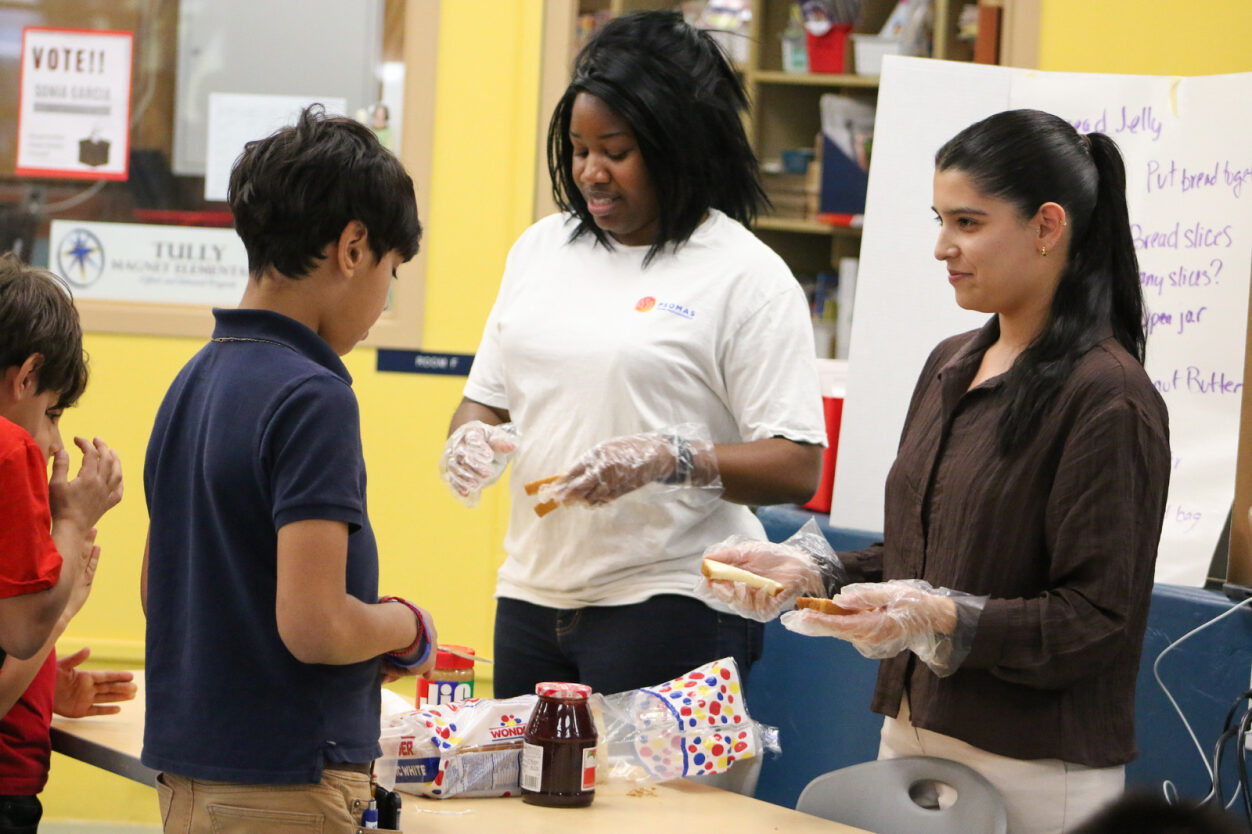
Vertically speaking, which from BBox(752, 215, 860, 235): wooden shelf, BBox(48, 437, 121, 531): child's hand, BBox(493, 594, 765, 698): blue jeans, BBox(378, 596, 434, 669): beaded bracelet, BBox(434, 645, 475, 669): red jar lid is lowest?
BBox(434, 645, 475, 669): red jar lid

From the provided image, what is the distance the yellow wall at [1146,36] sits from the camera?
3.38 metres

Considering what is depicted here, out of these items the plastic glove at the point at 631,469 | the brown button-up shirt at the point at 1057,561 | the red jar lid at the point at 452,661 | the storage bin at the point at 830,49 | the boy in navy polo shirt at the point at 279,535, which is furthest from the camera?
the storage bin at the point at 830,49

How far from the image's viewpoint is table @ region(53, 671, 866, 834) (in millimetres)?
1541

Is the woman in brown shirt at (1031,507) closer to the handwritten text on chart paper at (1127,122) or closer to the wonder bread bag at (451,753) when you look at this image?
the wonder bread bag at (451,753)

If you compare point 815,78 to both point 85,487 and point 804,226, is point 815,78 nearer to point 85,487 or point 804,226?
point 804,226

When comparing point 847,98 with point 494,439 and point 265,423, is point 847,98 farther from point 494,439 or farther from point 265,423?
point 265,423

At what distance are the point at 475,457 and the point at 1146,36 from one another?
2483mm

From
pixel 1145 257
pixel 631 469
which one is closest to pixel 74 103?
pixel 631 469

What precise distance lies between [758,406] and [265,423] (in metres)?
0.87

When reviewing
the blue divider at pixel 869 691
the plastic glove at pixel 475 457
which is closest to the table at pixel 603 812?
the plastic glove at pixel 475 457

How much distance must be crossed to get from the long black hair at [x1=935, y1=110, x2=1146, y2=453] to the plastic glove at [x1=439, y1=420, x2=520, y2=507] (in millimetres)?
767

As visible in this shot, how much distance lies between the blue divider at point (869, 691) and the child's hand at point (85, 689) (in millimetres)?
1069

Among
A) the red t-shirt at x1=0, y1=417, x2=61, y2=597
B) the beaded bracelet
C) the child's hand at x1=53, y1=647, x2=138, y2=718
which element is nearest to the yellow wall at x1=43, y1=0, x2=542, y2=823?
the child's hand at x1=53, y1=647, x2=138, y2=718

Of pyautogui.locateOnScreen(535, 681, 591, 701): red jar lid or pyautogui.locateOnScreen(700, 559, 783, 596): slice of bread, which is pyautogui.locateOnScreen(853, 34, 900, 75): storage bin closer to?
pyautogui.locateOnScreen(700, 559, 783, 596): slice of bread
